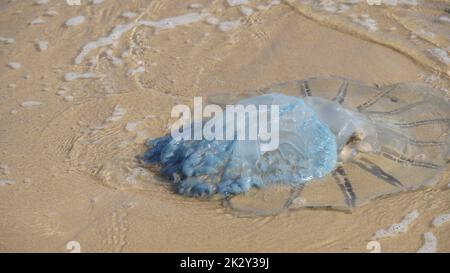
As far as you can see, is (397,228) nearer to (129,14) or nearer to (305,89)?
(305,89)

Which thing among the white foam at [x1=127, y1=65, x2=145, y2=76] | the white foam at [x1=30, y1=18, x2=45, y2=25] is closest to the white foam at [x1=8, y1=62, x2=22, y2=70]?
the white foam at [x1=30, y1=18, x2=45, y2=25]

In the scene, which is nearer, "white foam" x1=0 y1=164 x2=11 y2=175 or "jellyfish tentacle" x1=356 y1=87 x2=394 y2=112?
"white foam" x1=0 y1=164 x2=11 y2=175

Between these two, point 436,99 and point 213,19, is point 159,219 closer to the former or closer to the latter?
point 436,99

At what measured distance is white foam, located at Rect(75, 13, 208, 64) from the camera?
5457mm

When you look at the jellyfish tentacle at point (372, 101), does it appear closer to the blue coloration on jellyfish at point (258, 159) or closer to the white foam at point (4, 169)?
the blue coloration on jellyfish at point (258, 159)

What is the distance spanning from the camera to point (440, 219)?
3650 millimetres

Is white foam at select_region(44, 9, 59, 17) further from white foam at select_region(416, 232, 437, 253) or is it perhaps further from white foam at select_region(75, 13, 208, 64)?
white foam at select_region(416, 232, 437, 253)

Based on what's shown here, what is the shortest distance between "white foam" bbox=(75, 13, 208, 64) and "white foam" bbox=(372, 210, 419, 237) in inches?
114

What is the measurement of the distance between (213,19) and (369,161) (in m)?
2.38

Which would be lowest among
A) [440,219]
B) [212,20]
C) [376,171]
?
[440,219]

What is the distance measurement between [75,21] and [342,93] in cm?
257

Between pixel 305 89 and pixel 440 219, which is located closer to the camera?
pixel 440 219

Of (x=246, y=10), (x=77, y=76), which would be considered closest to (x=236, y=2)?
(x=246, y=10)
